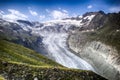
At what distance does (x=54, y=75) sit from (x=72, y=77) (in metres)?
4.19

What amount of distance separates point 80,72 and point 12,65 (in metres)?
15.1

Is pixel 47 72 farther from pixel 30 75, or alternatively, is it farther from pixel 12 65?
pixel 12 65

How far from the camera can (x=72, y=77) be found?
5212 cm

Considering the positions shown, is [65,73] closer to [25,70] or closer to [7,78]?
[25,70]

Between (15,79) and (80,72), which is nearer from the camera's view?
(15,79)

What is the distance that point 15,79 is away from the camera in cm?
5050

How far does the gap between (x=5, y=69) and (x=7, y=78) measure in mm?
2117

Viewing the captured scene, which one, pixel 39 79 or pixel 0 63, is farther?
pixel 0 63

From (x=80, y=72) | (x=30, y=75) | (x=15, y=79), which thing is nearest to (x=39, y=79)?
(x=30, y=75)

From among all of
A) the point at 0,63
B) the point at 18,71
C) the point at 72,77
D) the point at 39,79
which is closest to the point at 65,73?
the point at 72,77

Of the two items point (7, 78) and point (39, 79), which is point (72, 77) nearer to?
point (39, 79)

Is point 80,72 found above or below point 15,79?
above

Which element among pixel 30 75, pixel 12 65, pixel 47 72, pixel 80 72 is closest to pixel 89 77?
pixel 80 72

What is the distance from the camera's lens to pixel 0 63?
5344 centimetres
